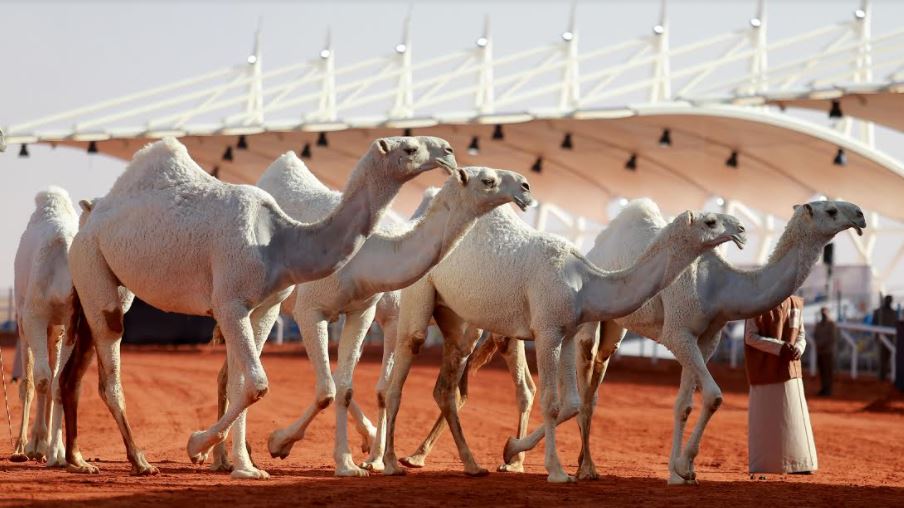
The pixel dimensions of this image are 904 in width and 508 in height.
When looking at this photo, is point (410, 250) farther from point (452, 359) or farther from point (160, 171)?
point (452, 359)

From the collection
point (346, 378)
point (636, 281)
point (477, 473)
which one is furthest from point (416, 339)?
point (636, 281)

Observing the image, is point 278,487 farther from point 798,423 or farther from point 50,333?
point 798,423

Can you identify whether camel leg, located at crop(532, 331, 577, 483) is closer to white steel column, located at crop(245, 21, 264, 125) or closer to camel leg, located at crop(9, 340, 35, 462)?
camel leg, located at crop(9, 340, 35, 462)

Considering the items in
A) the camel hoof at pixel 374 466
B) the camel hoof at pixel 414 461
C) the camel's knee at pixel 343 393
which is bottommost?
the camel hoof at pixel 414 461

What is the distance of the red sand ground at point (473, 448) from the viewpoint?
1170cm

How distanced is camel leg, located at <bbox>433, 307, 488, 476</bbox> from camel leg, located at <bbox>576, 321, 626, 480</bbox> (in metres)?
1.02

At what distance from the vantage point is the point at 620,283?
13.5 metres

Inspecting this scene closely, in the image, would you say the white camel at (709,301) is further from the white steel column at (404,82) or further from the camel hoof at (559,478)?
the white steel column at (404,82)

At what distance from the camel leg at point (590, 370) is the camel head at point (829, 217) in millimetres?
2078

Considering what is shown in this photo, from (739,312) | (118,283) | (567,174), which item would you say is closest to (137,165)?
(118,283)

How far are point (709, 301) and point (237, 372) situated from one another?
14.4ft

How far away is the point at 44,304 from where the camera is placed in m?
14.4

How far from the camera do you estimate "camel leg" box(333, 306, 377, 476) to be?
13.4 m

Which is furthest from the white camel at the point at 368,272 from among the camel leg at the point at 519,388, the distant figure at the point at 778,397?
the distant figure at the point at 778,397
